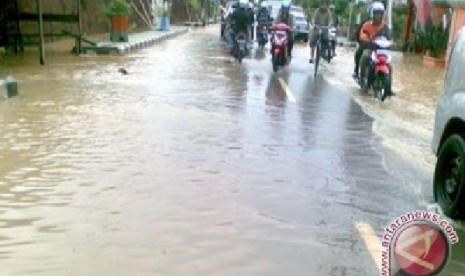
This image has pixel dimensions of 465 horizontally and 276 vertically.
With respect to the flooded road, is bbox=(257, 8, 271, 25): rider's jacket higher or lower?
higher

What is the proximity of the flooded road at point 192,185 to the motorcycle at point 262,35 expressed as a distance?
1448cm

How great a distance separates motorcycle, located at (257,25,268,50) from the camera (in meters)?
26.3

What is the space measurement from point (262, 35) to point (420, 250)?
2493 centimetres

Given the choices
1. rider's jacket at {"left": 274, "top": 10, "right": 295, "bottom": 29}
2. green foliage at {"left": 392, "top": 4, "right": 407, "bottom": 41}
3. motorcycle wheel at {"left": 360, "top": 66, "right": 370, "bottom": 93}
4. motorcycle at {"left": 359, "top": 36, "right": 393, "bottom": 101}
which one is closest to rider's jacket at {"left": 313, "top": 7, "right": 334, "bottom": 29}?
rider's jacket at {"left": 274, "top": 10, "right": 295, "bottom": 29}

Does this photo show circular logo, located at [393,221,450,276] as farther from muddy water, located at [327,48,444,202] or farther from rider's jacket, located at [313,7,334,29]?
rider's jacket, located at [313,7,334,29]

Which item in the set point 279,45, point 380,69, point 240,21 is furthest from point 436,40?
point 380,69

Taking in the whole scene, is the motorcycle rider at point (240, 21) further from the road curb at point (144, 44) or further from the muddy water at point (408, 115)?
the road curb at point (144, 44)

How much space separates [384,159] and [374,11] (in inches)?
247

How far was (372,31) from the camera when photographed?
43.0ft

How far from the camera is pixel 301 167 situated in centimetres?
688

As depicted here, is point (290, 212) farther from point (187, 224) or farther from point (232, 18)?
point (232, 18)

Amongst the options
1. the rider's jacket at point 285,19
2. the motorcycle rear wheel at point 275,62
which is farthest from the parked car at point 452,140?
the rider's jacket at point 285,19

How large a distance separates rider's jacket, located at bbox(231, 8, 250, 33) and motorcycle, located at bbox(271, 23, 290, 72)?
2.20m

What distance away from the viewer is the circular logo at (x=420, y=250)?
1792 millimetres
